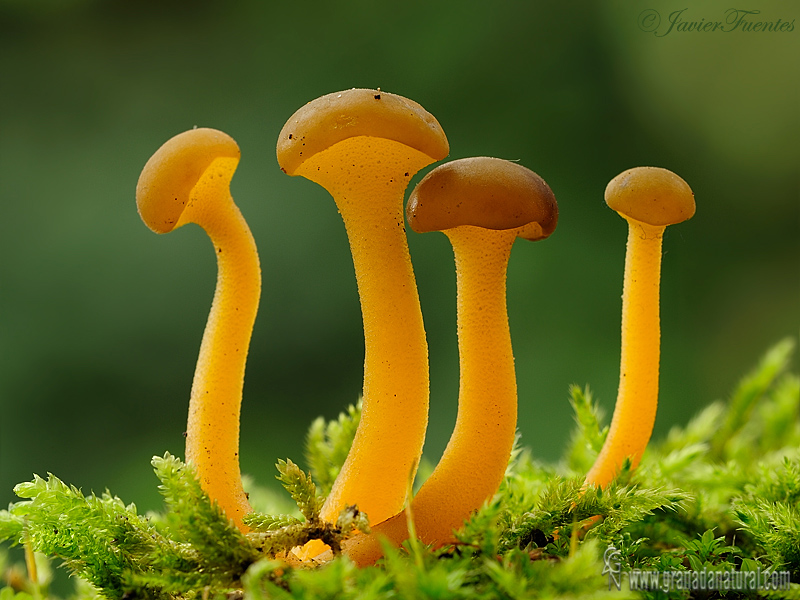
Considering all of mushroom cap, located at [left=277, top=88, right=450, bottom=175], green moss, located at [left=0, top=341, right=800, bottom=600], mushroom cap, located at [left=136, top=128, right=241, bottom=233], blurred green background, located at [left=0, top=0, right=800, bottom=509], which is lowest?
green moss, located at [left=0, top=341, right=800, bottom=600]

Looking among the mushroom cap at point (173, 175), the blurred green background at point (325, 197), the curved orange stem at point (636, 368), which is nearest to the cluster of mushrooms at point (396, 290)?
the mushroom cap at point (173, 175)

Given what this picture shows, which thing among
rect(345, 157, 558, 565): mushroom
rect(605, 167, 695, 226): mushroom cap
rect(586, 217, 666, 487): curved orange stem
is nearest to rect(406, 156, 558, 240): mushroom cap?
rect(345, 157, 558, 565): mushroom

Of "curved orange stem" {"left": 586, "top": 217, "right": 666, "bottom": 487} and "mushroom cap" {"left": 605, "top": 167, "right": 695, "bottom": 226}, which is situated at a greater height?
"mushroom cap" {"left": 605, "top": 167, "right": 695, "bottom": 226}

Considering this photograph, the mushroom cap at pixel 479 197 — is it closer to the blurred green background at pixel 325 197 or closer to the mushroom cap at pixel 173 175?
the mushroom cap at pixel 173 175

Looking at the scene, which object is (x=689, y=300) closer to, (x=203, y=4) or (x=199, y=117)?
(x=199, y=117)

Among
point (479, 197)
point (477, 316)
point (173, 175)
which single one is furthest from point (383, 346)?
point (173, 175)

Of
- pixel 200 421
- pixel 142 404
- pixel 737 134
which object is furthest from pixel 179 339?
pixel 737 134

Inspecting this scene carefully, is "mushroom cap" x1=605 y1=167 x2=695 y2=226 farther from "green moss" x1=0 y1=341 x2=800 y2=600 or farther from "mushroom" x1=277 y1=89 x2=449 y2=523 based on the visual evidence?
"green moss" x1=0 y1=341 x2=800 y2=600
